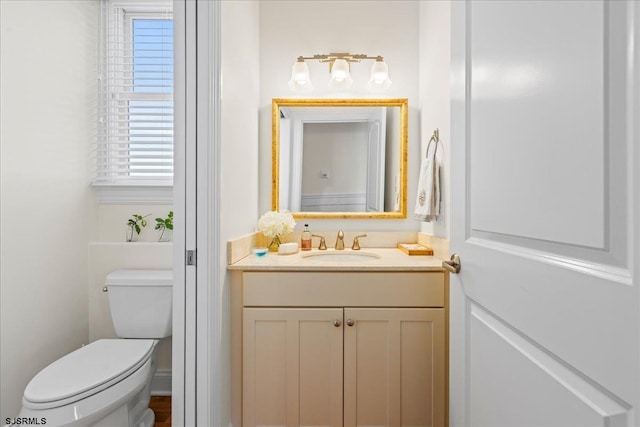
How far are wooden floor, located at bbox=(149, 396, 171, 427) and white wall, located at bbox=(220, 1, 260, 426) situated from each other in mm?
593

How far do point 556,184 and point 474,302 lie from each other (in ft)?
1.49

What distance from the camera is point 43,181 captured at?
5.60ft

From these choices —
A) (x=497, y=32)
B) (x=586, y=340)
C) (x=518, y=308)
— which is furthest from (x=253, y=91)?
(x=586, y=340)

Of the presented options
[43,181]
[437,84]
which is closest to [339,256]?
[437,84]

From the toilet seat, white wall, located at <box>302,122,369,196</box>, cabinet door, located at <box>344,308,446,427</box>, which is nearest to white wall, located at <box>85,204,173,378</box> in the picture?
the toilet seat

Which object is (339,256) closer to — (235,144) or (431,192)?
(431,192)

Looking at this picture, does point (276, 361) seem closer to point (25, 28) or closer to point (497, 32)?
point (497, 32)

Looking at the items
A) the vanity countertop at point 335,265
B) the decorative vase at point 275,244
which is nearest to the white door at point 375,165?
the vanity countertop at point 335,265

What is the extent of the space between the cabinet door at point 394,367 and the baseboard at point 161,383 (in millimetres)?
1195

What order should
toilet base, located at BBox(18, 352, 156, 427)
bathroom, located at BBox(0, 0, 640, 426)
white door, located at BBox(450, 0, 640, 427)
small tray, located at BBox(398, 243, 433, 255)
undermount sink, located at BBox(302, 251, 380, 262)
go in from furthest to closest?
undermount sink, located at BBox(302, 251, 380, 262) → small tray, located at BBox(398, 243, 433, 255) → toilet base, located at BBox(18, 352, 156, 427) → bathroom, located at BBox(0, 0, 640, 426) → white door, located at BBox(450, 0, 640, 427)

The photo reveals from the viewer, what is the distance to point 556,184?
24.0 inches

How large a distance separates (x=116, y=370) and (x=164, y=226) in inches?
33.5

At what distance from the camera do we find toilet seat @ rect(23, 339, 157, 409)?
123 centimetres

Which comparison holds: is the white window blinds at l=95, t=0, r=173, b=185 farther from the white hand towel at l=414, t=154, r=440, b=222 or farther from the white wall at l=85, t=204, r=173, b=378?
the white hand towel at l=414, t=154, r=440, b=222
